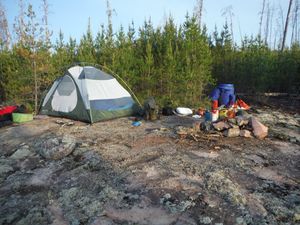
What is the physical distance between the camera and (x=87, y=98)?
6.87 metres

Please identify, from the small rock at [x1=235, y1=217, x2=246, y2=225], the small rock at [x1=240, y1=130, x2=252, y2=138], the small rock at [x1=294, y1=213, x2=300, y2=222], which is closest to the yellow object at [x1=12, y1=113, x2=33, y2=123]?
the small rock at [x1=240, y1=130, x2=252, y2=138]

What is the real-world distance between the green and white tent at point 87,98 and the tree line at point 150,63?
1.02 meters

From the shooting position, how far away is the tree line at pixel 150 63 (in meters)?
8.56

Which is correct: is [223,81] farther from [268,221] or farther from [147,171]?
[268,221]

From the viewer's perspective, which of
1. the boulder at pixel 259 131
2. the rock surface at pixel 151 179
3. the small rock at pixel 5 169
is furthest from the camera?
the boulder at pixel 259 131

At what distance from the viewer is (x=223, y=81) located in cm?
1151

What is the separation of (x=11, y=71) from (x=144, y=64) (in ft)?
17.0

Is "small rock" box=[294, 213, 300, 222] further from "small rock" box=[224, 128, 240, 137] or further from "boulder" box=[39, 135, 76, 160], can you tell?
"boulder" box=[39, 135, 76, 160]

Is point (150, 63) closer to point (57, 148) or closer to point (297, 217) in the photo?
point (57, 148)

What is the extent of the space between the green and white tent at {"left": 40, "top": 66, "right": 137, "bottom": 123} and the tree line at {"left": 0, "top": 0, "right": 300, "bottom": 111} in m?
1.02

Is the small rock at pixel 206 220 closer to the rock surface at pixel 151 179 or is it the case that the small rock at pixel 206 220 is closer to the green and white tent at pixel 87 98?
the rock surface at pixel 151 179

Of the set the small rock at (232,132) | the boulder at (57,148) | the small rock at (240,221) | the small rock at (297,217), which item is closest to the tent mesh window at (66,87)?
the boulder at (57,148)

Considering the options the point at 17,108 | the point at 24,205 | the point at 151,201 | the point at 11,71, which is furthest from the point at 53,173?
the point at 11,71

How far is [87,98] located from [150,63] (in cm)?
287
